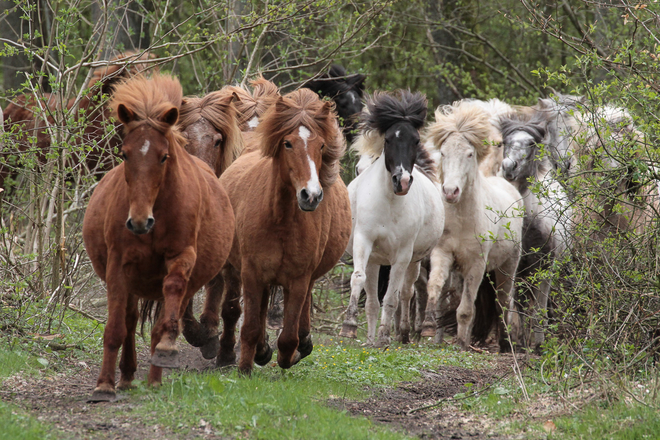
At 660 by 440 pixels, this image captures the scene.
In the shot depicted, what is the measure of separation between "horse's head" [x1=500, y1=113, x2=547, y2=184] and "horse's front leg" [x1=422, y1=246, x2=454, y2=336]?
1501mm

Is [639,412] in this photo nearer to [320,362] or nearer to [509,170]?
[320,362]

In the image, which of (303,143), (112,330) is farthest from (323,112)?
(112,330)

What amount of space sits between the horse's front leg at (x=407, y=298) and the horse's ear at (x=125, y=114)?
5.95 meters

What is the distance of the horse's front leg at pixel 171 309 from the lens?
5.16 metres

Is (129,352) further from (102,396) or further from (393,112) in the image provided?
(393,112)

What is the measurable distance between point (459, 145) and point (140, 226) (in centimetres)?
601

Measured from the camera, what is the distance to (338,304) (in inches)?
554

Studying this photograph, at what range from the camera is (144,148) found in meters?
5.12

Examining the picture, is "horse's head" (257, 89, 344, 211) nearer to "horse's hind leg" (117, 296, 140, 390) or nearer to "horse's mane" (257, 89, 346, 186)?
"horse's mane" (257, 89, 346, 186)

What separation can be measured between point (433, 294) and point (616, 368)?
14.0ft

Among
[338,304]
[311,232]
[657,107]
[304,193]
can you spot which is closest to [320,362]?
[311,232]

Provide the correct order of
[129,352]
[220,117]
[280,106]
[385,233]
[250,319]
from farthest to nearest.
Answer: [385,233] → [220,117] → [280,106] → [250,319] → [129,352]

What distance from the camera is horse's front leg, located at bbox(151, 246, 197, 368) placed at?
5156 mm

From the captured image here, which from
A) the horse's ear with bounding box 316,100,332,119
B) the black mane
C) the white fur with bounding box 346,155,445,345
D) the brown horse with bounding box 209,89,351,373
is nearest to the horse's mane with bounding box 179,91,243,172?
the brown horse with bounding box 209,89,351,373
